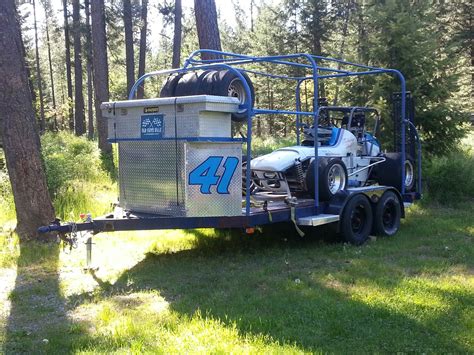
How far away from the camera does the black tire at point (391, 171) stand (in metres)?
9.42

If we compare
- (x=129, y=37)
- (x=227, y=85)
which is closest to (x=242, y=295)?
(x=227, y=85)

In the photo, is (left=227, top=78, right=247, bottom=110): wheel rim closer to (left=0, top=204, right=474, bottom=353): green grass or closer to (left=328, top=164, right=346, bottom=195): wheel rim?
(left=328, top=164, right=346, bottom=195): wheel rim

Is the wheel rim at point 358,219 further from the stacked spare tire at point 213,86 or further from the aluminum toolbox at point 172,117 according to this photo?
the aluminum toolbox at point 172,117

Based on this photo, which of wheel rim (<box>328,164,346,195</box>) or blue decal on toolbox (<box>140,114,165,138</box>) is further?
wheel rim (<box>328,164,346,195</box>)

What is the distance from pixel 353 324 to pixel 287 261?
2.38m

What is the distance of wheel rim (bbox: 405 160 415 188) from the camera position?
32.0 ft

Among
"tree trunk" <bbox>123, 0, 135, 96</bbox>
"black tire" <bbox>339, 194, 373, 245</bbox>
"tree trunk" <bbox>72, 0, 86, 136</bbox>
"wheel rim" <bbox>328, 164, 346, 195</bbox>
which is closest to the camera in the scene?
"black tire" <bbox>339, 194, 373, 245</bbox>

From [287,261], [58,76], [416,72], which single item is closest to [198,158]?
[287,261]

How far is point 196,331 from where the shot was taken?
4.52 meters

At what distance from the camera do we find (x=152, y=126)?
6695 mm

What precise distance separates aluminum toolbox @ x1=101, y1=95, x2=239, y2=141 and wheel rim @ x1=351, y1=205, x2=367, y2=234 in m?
2.77

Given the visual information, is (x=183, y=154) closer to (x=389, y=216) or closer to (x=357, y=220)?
(x=357, y=220)

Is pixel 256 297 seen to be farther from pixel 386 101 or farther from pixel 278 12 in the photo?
pixel 278 12

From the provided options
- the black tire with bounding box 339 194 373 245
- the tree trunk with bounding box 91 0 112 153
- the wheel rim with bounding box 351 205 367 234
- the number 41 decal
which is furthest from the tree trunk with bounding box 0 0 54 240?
the tree trunk with bounding box 91 0 112 153
